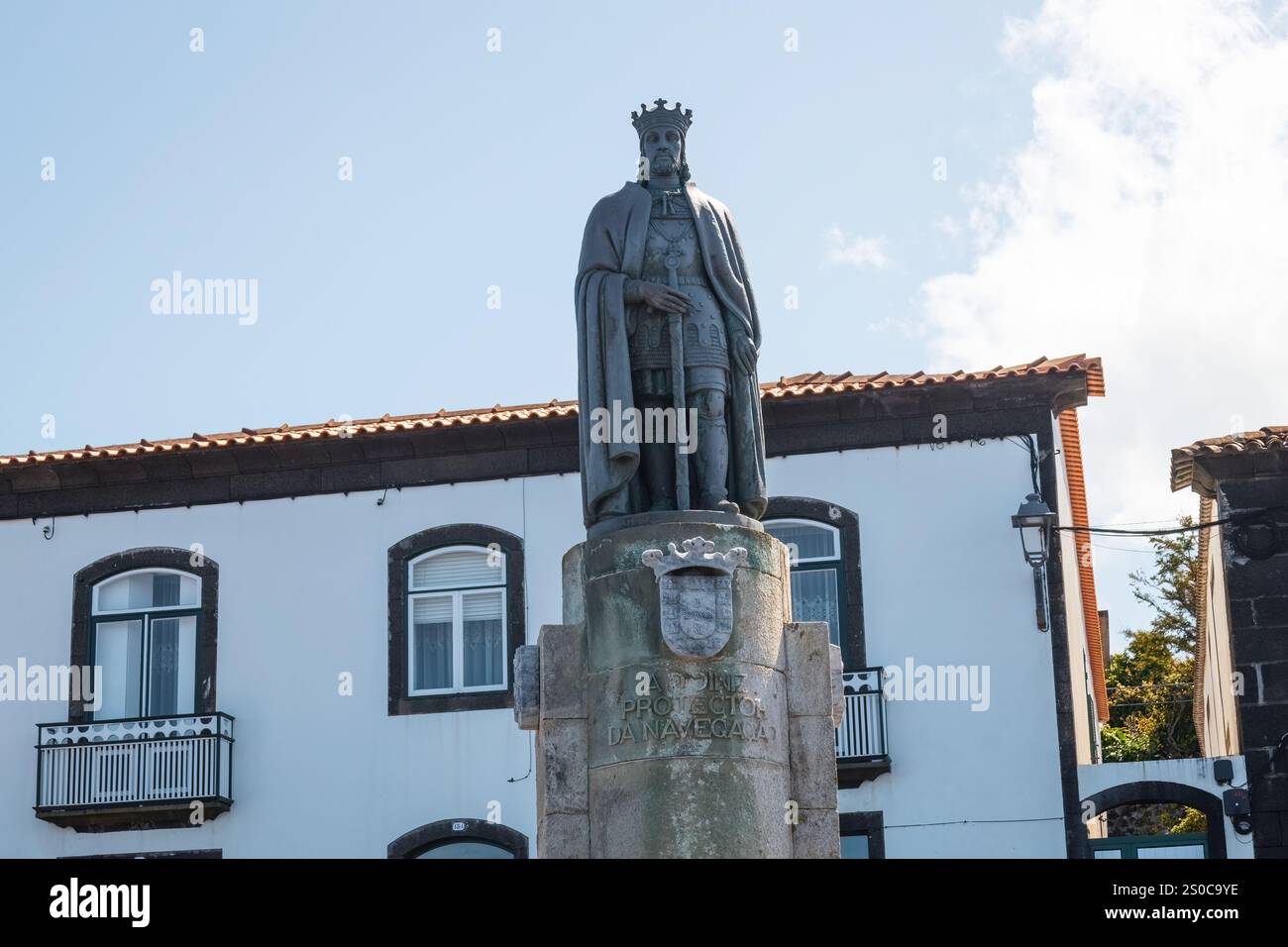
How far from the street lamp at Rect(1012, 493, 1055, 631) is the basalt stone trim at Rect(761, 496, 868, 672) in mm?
1767

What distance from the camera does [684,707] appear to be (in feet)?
33.8

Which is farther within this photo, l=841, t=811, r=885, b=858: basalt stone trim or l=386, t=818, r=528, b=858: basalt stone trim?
l=386, t=818, r=528, b=858: basalt stone trim

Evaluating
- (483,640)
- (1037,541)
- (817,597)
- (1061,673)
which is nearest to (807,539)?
(817,597)

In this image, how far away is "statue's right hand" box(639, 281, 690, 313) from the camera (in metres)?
11.3

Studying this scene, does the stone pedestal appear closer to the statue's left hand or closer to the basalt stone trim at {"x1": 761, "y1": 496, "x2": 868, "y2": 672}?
the statue's left hand

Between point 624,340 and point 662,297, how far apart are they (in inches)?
12.2

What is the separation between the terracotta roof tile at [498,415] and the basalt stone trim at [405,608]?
1248mm

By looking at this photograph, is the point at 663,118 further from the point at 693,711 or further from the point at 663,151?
the point at 693,711

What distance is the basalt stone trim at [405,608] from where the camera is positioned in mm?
22625

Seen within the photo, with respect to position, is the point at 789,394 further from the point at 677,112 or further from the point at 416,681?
the point at 677,112

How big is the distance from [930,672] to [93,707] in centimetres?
939

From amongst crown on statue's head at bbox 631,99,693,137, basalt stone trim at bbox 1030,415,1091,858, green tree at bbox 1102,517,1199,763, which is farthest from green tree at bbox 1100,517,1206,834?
crown on statue's head at bbox 631,99,693,137

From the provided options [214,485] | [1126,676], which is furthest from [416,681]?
[1126,676]

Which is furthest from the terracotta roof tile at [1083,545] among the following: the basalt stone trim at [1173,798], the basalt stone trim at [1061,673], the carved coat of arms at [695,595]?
the carved coat of arms at [695,595]
